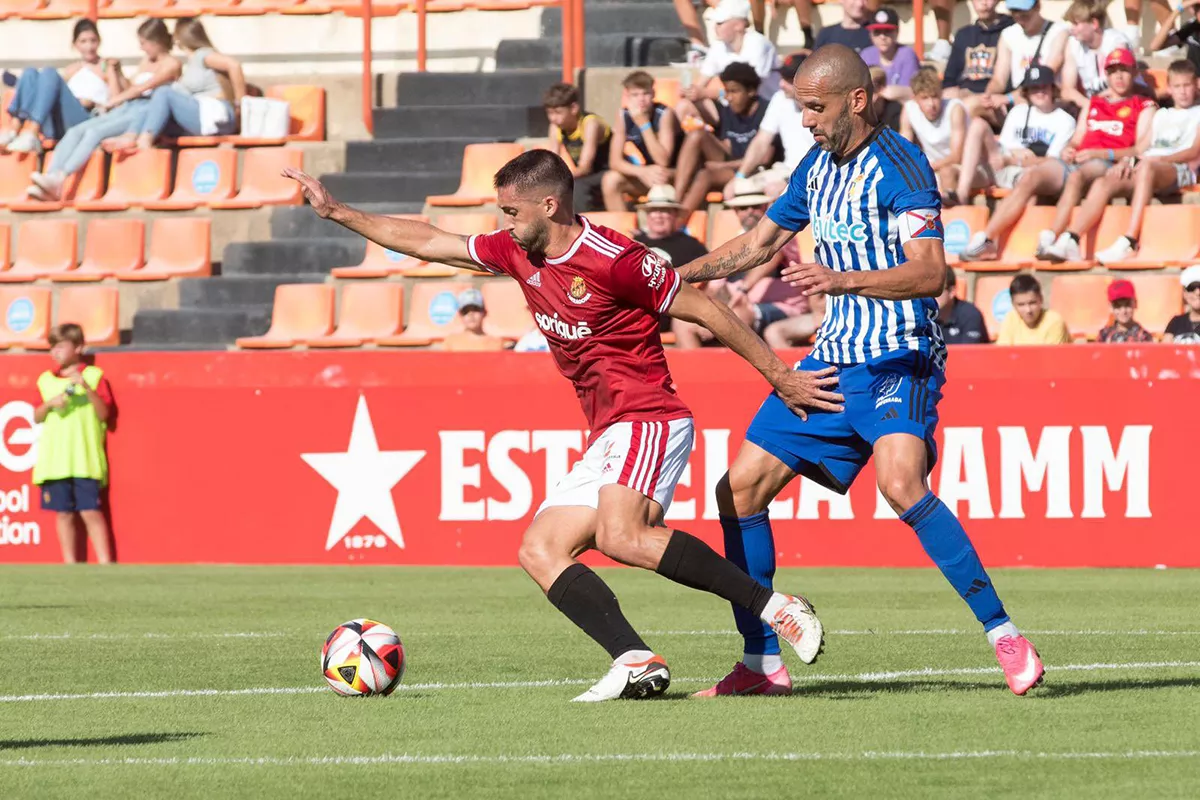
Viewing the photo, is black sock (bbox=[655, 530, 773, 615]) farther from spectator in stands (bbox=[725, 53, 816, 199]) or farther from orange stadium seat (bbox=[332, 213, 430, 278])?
orange stadium seat (bbox=[332, 213, 430, 278])

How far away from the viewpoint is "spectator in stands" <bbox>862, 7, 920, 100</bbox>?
18578 mm

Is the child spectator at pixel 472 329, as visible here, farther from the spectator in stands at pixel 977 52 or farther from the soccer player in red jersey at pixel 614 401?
the soccer player in red jersey at pixel 614 401

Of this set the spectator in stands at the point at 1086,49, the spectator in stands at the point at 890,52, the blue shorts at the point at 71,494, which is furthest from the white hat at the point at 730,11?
the blue shorts at the point at 71,494

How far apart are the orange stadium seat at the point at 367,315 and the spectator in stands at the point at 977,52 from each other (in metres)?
5.17

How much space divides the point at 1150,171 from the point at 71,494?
871 centimetres

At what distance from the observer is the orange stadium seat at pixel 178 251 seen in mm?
20562

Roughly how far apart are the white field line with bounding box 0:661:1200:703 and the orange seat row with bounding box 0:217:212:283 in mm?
13170

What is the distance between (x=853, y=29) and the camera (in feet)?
61.3

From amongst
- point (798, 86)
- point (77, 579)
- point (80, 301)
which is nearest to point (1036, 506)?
point (77, 579)

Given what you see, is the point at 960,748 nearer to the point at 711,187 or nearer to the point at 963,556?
the point at 963,556

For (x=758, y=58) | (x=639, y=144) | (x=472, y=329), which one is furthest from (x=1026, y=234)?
(x=472, y=329)

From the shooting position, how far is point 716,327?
282 inches

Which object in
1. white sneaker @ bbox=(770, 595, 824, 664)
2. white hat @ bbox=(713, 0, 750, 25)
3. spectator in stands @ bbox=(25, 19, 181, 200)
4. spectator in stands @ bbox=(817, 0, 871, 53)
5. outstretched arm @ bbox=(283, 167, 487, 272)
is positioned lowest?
white sneaker @ bbox=(770, 595, 824, 664)

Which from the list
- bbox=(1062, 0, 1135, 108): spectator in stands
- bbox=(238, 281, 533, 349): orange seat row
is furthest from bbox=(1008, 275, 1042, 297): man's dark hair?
bbox=(238, 281, 533, 349): orange seat row
